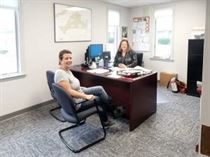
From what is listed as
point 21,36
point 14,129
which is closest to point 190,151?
point 14,129

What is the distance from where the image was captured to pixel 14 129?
2994 millimetres

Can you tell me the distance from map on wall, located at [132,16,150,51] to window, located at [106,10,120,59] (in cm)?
60

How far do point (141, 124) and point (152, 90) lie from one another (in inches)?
24.5

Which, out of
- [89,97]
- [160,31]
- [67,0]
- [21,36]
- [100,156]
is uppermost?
[67,0]

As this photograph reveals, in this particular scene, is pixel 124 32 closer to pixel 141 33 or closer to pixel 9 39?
pixel 141 33

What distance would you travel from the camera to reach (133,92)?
288cm

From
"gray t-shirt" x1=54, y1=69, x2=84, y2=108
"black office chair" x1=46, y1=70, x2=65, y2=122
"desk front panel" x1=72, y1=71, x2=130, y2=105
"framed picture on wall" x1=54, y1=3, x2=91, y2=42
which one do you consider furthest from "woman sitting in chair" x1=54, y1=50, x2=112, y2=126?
"framed picture on wall" x1=54, y1=3, x2=91, y2=42

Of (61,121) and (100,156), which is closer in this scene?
(100,156)

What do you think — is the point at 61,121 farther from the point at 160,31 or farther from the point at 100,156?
the point at 160,31

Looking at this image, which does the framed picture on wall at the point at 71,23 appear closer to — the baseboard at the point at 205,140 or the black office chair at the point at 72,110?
the black office chair at the point at 72,110

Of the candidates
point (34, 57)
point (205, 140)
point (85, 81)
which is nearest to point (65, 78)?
point (85, 81)

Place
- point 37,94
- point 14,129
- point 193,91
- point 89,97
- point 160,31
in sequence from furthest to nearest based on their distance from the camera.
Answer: point 160,31
point 193,91
point 37,94
point 14,129
point 89,97

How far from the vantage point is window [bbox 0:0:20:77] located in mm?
3287

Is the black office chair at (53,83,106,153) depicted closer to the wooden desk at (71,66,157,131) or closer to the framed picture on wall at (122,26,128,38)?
the wooden desk at (71,66,157,131)
